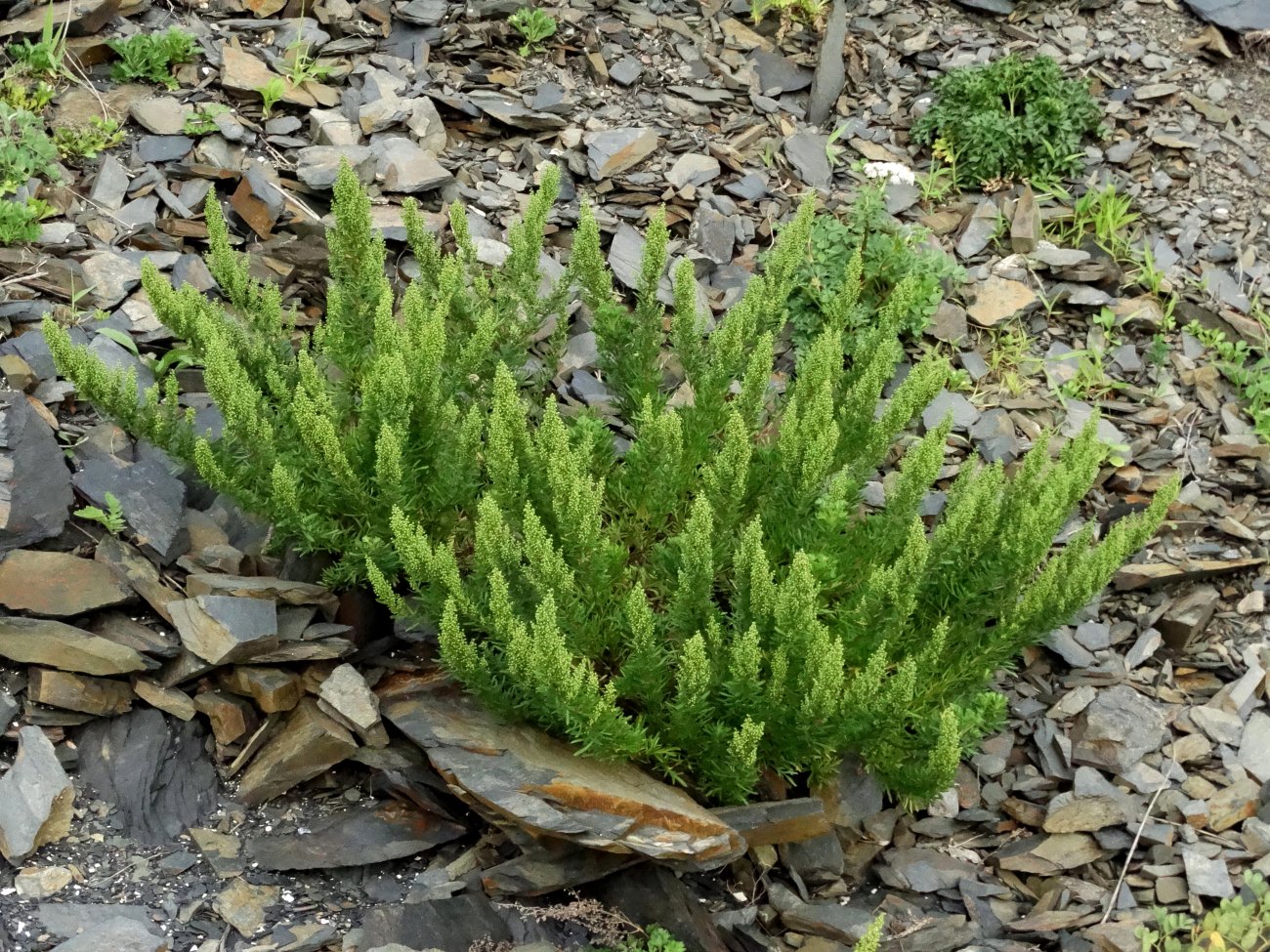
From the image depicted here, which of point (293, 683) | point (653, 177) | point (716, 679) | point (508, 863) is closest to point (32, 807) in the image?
→ point (293, 683)

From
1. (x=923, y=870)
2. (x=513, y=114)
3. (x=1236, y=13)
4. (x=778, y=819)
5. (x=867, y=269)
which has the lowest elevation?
(x=923, y=870)

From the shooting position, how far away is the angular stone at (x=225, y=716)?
410 centimetres

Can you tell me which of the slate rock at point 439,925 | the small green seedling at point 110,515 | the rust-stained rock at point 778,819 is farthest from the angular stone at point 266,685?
the rust-stained rock at point 778,819

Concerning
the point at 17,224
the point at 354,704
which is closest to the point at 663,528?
the point at 354,704

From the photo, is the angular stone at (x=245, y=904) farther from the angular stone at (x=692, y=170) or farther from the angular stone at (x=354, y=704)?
the angular stone at (x=692, y=170)

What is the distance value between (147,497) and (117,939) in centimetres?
160

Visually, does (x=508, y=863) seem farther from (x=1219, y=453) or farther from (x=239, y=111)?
(x=239, y=111)

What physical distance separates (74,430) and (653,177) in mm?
3112

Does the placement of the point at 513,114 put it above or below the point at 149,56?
below

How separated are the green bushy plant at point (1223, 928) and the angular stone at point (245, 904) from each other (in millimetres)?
2600

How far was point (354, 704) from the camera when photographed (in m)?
4.06

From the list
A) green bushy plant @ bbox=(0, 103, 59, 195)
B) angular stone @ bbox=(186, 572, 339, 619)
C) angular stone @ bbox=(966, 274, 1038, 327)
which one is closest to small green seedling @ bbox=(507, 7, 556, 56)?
green bushy plant @ bbox=(0, 103, 59, 195)

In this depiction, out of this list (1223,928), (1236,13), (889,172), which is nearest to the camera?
(1223,928)

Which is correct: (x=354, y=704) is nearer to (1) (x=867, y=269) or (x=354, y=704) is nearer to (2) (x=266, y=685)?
(2) (x=266, y=685)
